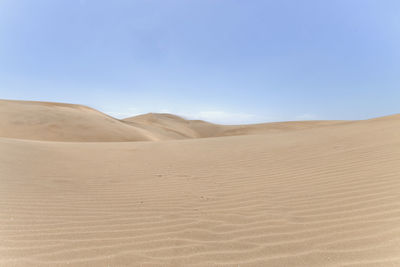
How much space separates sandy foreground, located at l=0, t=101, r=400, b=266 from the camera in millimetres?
2432

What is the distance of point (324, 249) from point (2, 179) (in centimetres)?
501

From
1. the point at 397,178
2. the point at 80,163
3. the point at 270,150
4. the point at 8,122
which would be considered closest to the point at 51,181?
the point at 80,163

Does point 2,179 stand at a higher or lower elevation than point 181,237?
higher

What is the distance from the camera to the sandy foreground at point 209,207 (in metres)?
2.43

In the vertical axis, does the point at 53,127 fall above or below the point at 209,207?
above

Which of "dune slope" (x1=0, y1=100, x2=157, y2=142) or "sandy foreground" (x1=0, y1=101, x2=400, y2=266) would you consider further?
"dune slope" (x1=0, y1=100, x2=157, y2=142)

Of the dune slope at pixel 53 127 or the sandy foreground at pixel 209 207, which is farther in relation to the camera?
the dune slope at pixel 53 127

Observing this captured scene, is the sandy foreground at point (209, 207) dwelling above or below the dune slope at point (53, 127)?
below

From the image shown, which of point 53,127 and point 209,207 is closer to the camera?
point 209,207

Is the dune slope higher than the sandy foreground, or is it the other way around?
the dune slope

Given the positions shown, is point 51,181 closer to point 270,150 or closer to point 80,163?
point 80,163

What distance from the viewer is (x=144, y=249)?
2529mm

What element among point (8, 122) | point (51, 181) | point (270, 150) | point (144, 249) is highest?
point (8, 122)

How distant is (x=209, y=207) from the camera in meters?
3.60
